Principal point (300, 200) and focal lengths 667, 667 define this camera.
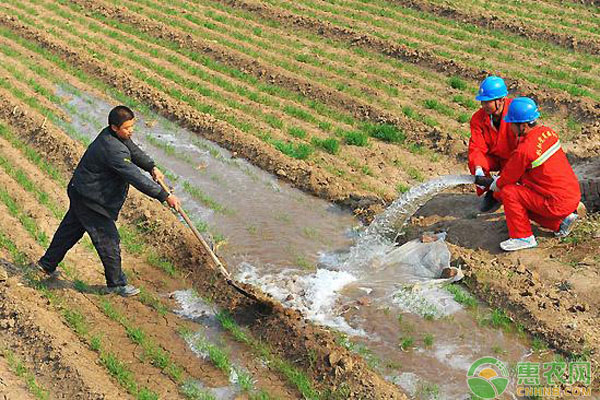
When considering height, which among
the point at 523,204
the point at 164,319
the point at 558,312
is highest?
the point at 523,204

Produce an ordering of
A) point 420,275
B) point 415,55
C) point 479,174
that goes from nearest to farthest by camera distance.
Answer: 1. point 420,275
2. point 479,174
3. point 415,55

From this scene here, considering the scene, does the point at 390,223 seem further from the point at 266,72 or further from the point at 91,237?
the point at 266,72

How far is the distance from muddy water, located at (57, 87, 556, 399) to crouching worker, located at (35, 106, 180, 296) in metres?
1.40

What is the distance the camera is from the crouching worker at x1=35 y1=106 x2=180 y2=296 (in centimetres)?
561

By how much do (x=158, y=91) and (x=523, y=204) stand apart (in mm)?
7050

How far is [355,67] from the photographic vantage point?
12.6 m

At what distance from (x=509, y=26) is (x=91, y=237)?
459 inches

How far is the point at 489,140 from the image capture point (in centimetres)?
729

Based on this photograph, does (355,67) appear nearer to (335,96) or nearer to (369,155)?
(335,96)

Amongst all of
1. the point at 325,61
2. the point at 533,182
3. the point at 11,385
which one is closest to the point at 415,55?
the point at 325,61

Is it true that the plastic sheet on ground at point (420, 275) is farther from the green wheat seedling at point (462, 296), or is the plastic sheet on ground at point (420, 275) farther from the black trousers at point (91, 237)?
the black trousers at point (91, 237)

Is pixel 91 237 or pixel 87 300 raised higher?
pixel 91 237

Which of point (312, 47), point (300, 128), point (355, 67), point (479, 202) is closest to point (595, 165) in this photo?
point (479, 202)
